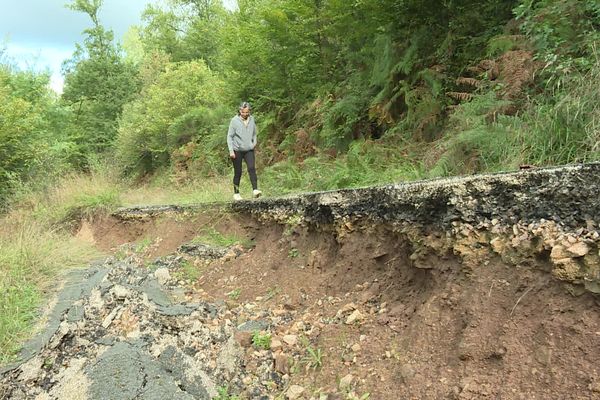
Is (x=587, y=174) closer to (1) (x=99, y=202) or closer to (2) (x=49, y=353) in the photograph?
(2) (x=49, y=353)

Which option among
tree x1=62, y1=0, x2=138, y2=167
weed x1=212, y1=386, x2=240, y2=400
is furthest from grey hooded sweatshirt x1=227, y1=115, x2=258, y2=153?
tree x1=62, y1=0, x2=138, y2=167

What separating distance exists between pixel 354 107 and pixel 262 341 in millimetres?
5246

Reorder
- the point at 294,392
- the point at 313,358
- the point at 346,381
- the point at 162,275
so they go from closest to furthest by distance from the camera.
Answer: the point at 346,381 < the point at 294,392 < the point at 313,358 < the point at 162,275

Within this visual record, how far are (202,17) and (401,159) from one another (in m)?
26.5

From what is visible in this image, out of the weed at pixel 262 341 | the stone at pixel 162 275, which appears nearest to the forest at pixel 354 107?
the stone at pixel 162 275

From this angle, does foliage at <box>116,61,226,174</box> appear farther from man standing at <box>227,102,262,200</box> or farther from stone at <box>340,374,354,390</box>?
stone at <box>340,374,354,390</box>

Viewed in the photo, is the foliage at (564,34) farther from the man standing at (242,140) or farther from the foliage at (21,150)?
the foliage at (21,150)

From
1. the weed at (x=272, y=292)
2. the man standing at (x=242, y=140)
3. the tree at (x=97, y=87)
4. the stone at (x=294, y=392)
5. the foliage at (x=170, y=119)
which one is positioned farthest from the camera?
the tree at (x=97, y=87)

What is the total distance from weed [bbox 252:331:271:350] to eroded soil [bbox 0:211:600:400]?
0.04 ft

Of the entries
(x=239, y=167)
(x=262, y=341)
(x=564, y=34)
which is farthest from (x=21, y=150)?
(x=564, y=34)

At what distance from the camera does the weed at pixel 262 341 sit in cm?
363

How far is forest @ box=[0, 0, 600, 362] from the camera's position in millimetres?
4219

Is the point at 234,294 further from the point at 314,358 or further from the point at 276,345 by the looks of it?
the point at 314,358

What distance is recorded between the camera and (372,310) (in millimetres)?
3389
